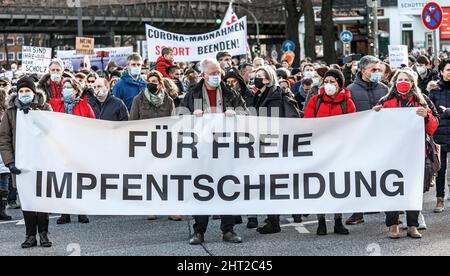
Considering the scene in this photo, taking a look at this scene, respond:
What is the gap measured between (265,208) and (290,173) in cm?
41

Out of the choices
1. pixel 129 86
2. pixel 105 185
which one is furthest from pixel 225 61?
pixel 105 185

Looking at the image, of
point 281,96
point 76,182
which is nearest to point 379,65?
point 281,96

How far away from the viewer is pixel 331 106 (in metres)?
10.2

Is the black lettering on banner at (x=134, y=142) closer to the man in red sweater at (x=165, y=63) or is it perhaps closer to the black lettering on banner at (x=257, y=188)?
the black lettering on banner at (x=257, y=188)

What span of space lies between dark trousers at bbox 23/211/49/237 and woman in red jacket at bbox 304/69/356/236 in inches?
107

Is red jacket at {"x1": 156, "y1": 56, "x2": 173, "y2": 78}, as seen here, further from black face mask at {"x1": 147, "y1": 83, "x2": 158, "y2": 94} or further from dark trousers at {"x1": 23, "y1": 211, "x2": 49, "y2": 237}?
dark trousers at {"x1": 23, "y1": 211, "x2": 49, "y2": 237}

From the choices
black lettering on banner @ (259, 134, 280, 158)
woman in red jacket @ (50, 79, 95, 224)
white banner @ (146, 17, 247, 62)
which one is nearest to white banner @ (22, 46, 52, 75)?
white banner @ (146, 17, 247, 62)

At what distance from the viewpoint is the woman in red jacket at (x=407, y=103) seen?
9758 millimetres

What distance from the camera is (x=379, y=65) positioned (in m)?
11.1

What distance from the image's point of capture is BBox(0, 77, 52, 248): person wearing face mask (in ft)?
31.7

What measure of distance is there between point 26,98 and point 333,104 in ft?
9.97

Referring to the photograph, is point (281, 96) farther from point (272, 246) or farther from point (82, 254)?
point (82, 254)

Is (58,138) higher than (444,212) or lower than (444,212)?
higher

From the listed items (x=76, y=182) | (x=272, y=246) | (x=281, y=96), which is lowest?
(x=272, y=246)
